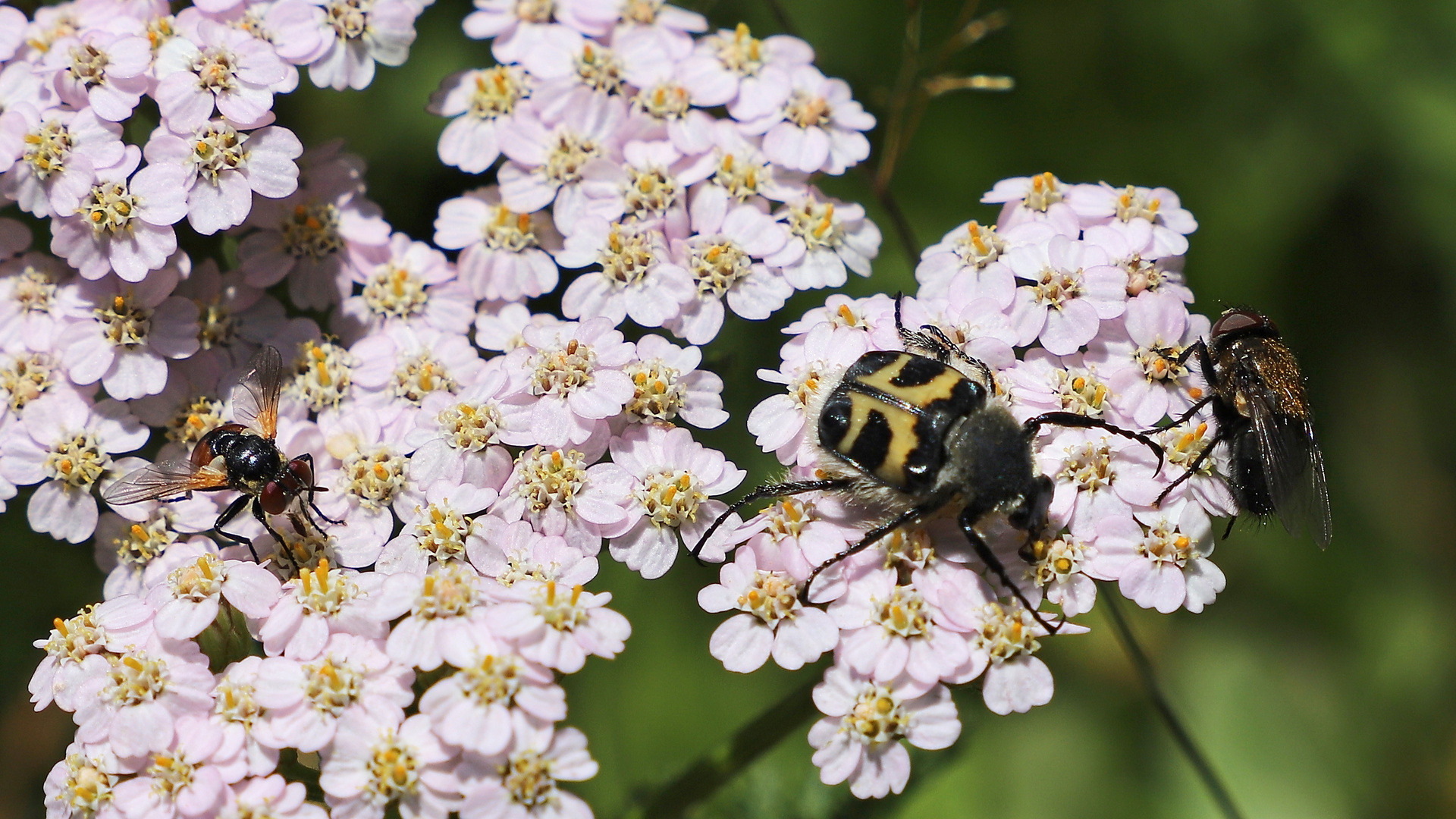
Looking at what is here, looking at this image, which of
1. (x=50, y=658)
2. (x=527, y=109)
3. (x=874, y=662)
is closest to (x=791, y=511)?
(x=874, y=662)

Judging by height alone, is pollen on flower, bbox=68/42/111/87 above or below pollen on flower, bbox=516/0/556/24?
below

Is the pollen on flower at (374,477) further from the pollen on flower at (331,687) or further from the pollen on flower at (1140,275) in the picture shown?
the pollen on flower at (1140,275)

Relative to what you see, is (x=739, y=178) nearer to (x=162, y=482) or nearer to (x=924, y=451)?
(x=924, y=451)

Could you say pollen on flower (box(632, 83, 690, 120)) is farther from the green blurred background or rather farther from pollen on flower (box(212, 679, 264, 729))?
pollen on flower (box(212, 679, 264, 729))

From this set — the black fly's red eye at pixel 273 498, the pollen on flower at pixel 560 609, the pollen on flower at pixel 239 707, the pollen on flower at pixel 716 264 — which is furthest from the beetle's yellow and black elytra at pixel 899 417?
the pollen on flower at pixel 239 707

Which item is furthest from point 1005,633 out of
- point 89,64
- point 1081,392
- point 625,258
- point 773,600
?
point 89,64

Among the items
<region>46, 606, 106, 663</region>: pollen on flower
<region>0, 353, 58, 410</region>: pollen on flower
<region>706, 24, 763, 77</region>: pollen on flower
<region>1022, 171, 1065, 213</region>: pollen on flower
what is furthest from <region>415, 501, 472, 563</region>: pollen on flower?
<region>1022, 171, 1065, 213</region>: pollen on flower
